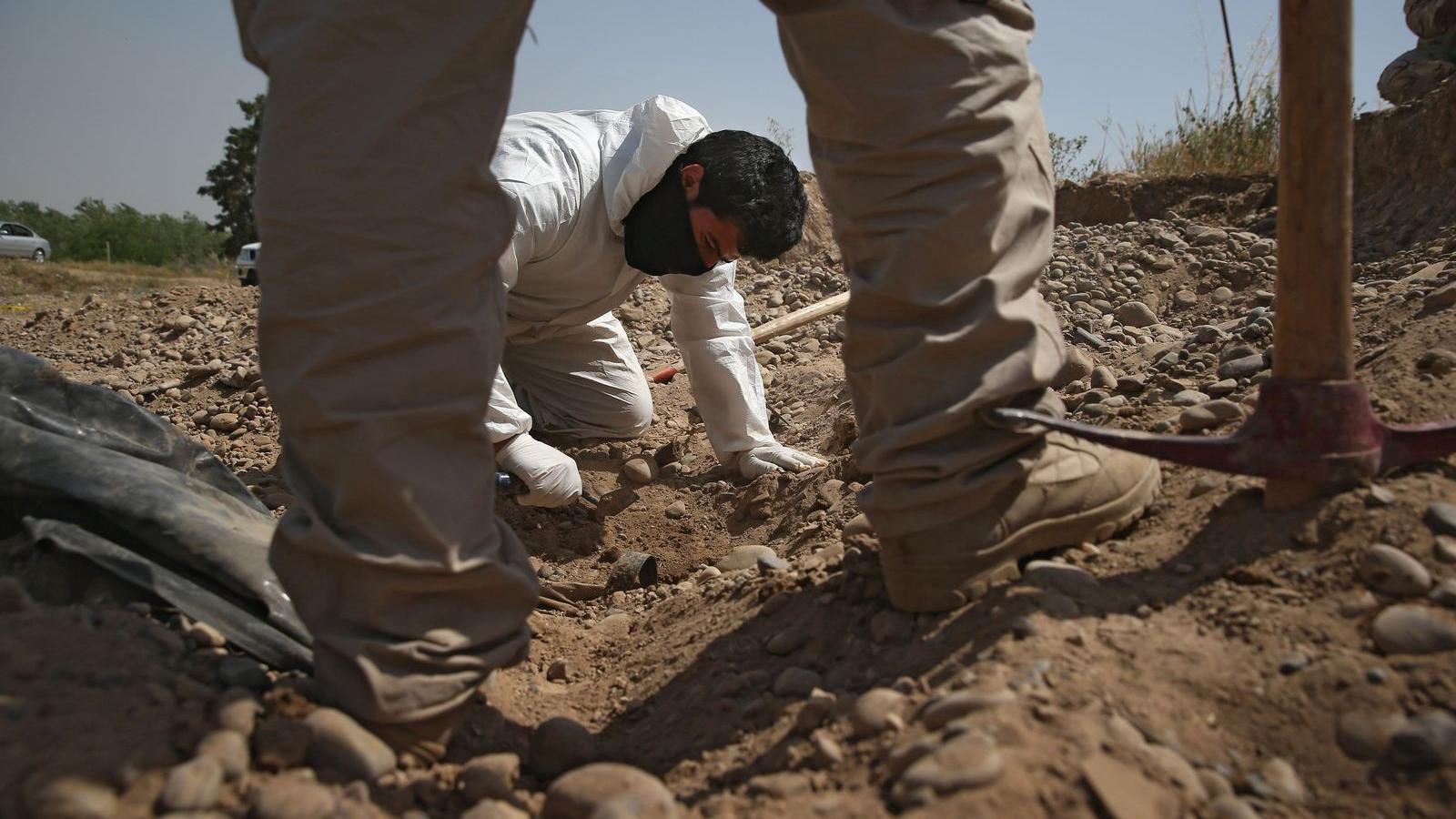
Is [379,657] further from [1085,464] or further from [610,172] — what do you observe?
[610,172]

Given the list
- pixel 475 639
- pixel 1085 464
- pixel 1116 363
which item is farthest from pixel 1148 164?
pixel 475 639

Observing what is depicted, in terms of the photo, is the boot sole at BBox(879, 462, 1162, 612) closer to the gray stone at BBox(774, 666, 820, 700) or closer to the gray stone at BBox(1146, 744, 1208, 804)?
the gray stone at BBox(774, 666, 820, 700)

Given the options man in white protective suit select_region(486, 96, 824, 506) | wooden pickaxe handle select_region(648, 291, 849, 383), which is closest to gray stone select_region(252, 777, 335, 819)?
man in white protective suit select_region(486, 96, 824, 506)

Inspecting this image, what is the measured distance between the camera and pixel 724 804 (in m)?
1.17

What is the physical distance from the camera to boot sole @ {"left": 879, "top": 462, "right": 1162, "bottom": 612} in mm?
1497

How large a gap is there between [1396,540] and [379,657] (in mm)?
1332

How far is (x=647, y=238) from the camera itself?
327 cm

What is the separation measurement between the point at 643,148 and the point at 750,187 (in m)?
0.41

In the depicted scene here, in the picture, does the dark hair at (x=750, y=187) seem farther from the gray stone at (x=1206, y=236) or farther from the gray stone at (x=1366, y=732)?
the gray stone at (x=1206, y=236)

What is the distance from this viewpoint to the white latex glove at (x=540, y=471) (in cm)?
318

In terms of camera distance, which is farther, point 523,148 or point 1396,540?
point 523,148

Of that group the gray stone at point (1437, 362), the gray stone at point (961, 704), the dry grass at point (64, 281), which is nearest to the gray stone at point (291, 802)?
the gray stone at point (961, 704)

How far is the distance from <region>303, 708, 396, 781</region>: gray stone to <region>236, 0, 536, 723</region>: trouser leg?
0.12 feet

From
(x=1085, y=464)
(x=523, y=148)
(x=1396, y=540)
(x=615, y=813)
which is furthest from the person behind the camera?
(x=523, y=148)
